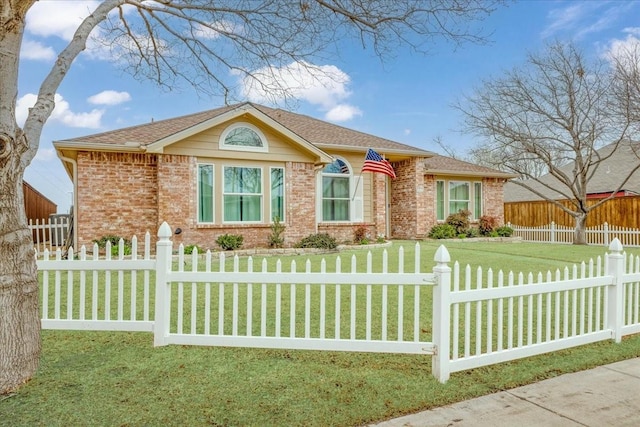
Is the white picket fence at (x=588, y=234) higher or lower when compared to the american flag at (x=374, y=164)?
lower

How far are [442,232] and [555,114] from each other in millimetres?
7666

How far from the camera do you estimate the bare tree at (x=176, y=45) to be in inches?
138

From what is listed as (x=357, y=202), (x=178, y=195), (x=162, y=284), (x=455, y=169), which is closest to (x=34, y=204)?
(x=178, y=195)

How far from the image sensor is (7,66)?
3.52 meters

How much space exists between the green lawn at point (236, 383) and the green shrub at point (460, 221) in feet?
44.7

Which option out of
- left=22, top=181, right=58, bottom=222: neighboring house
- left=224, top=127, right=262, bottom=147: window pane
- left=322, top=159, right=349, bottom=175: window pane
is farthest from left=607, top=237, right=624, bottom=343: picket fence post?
left=22, top=181, right=58, bottom=222: neighboring house

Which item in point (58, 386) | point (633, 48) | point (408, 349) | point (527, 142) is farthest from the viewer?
point (527, 142)

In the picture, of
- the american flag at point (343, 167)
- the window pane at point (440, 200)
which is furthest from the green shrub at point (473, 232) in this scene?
the american flag at point (343, 167)

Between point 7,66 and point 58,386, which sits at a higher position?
point 7,66

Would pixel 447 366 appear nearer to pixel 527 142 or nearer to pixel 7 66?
pixel 7 66

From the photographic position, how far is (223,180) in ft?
41.6

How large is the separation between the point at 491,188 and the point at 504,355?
1724 centimetres

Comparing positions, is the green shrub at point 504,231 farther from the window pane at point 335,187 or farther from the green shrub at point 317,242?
the green shrub at point 317,242

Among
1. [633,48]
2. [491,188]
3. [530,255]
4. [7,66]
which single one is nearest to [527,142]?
[491,188]
